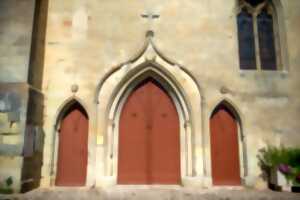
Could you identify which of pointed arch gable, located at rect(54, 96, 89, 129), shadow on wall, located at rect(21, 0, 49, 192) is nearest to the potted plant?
pointed arch gable, located at rect(54, 96, 89, 129)

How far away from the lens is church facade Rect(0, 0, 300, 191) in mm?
6254

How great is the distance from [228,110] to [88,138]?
10.8ft

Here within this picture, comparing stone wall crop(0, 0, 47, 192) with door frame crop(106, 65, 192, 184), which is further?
door frame crop(106, 65, 192, 184)

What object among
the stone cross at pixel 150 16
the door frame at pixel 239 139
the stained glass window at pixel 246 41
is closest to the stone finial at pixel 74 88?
the stone cross at pixel 150 16

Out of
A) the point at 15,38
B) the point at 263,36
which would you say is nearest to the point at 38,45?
the point at 15,38

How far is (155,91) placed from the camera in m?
6.87

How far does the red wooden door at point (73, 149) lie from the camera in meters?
6.34

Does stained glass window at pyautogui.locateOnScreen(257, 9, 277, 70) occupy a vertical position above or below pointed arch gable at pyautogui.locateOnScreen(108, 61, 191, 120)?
above

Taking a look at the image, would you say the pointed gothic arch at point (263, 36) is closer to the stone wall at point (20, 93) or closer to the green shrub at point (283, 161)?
the green shrub at point (283, 161)

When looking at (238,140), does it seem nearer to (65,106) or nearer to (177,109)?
(177,109)

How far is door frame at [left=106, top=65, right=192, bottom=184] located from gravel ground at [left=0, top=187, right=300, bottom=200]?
0.71 m

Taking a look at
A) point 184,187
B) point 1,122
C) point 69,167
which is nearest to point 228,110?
point 184,187

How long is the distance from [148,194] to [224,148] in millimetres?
2341

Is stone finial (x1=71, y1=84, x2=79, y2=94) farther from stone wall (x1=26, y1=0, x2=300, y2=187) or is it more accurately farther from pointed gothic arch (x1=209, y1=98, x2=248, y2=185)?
pointed gothic arch (x1=209, y1=98, x2=248, y2=185)
